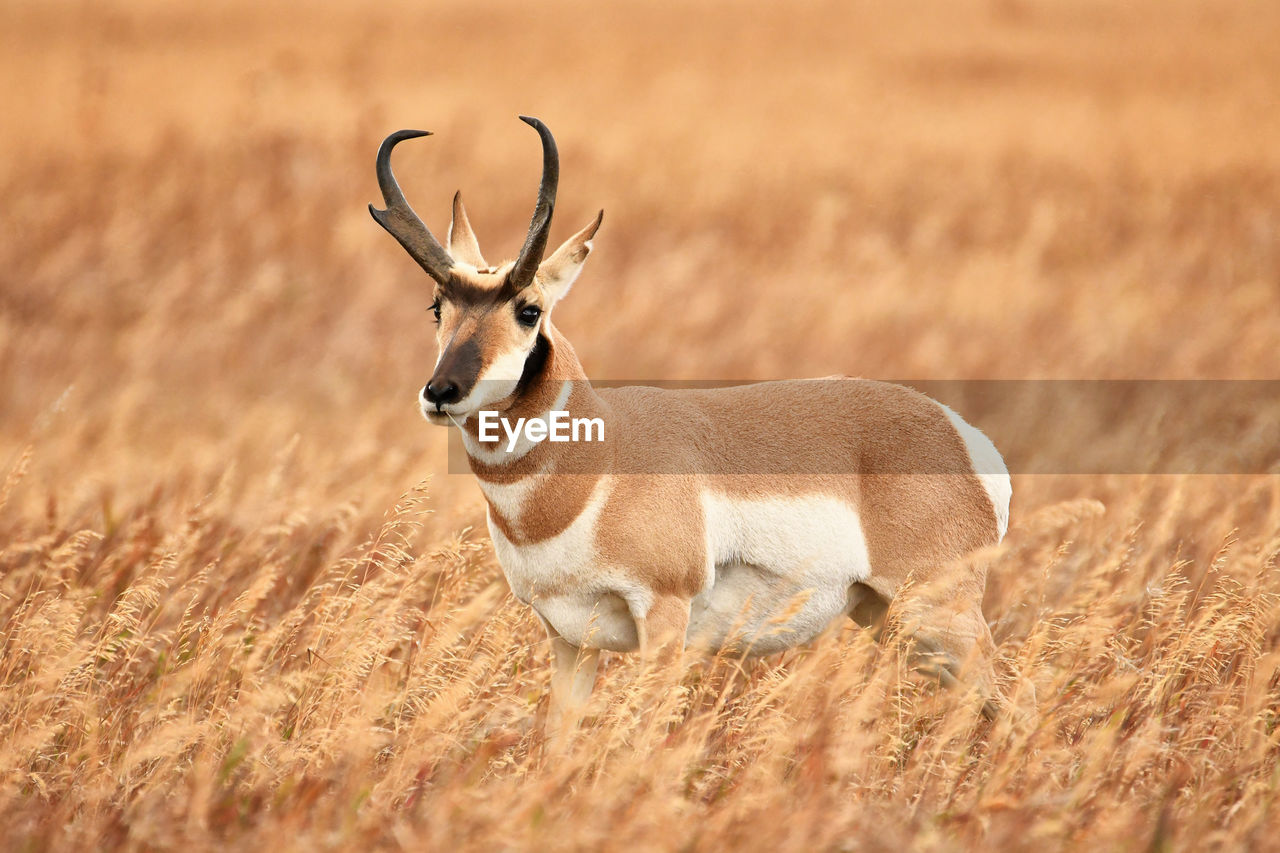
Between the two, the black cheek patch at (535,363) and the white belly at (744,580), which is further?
the white belly at (744,580)

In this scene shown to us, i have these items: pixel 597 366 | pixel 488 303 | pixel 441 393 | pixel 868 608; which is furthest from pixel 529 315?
pixel 597 366

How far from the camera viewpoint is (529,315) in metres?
4.88

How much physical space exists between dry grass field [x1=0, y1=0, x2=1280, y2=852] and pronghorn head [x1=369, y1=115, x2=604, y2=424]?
0.79 m

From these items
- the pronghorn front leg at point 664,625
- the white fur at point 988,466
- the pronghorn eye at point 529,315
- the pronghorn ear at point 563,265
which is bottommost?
the pronghorn front leg at point 664,625

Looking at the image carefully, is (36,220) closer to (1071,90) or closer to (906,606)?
(906,606)

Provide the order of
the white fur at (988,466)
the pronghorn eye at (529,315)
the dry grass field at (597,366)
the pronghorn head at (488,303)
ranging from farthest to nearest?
the white fur at (988,466) → the pronghorn eye at (529,315) → the dry grass field at (597,366) → the pronghorn head at (488,303)

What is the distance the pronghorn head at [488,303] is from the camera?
4.61 meters

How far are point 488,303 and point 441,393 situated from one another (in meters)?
0.49

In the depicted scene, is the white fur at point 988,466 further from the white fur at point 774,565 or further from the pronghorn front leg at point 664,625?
the pronghorn front leg at point 664,625

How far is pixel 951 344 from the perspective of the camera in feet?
45.5

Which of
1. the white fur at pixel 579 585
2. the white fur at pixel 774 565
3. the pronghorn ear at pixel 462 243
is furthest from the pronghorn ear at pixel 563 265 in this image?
the white fur at pixel 774 565

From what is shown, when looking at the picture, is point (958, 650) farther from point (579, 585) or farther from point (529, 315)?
point (529, 315)

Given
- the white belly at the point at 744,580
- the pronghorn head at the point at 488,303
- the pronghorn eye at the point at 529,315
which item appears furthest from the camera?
the white belly at the point at 744,580

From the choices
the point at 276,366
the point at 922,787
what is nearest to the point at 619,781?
the point at 922,787
